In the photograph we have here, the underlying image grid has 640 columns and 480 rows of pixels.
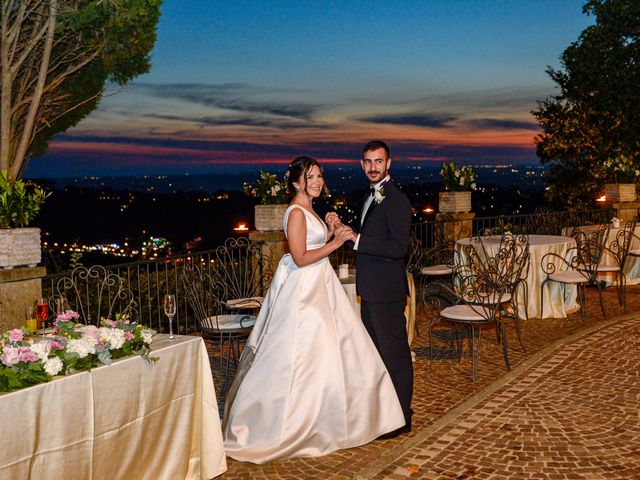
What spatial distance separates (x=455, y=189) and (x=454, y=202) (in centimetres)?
28

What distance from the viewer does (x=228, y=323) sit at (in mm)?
5938

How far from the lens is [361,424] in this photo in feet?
14.6

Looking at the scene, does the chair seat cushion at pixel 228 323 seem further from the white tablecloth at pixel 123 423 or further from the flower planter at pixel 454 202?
the flower planter at pixel 454 202

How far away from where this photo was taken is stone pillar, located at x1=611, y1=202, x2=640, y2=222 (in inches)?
544

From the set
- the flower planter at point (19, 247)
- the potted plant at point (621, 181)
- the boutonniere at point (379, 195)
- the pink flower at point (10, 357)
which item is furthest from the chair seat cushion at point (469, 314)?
the potted plant at point (621, 181)

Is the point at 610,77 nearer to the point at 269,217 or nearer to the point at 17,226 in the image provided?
the point at 269,217

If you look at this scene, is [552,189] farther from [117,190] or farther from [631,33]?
[117,190]

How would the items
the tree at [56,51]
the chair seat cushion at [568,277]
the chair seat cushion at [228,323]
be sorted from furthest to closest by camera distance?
the tree at [56,51]
the chair seat cushion at [568,277]
the chair seat cushion at [228,323]

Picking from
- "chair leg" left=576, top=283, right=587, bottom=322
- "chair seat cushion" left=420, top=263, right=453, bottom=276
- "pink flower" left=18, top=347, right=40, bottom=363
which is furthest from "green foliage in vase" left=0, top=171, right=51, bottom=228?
"chair leg" left=576, top=283, right=587, bottom=322

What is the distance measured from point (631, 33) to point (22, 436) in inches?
702

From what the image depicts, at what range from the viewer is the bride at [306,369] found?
4.31 m

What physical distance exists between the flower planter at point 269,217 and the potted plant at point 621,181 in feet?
26.8

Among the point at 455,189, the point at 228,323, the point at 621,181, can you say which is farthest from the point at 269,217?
the point at 621,181

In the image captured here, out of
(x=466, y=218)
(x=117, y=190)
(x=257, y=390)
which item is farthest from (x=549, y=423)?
(x=117, y=190)
